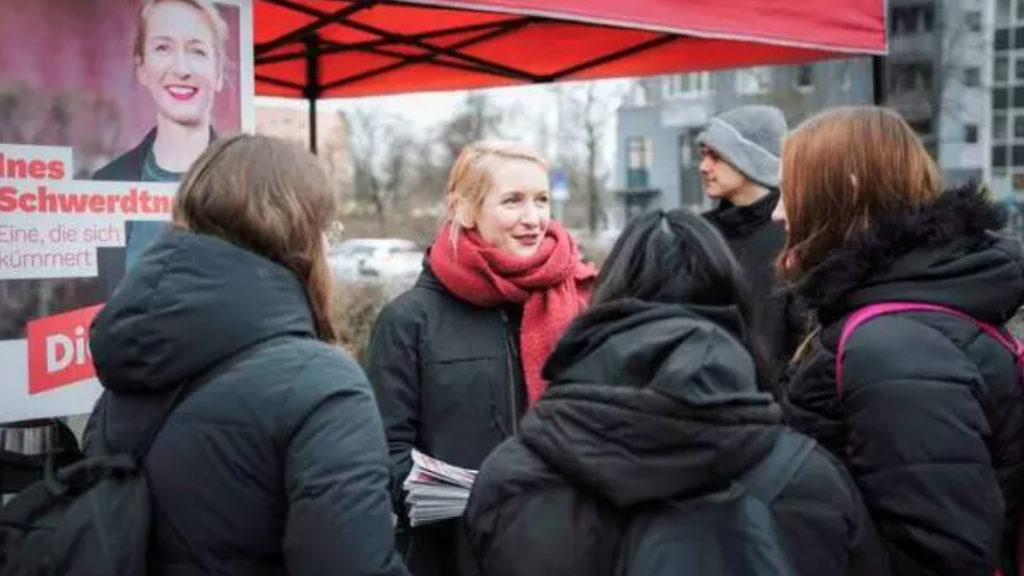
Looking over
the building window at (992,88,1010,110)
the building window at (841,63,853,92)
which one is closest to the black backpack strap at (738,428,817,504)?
the building window at (841,63,853,92)

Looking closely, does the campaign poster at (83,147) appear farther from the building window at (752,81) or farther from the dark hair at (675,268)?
the building window at (752,81)

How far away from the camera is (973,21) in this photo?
3566 centimetres

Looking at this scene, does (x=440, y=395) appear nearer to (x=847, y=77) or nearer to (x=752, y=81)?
(x=847, y=77)

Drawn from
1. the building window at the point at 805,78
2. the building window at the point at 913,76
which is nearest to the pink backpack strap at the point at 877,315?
the building window at the point at 913,76

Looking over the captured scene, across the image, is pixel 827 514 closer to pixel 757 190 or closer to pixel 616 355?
pixel 616 355

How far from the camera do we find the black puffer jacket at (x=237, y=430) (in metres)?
1.70

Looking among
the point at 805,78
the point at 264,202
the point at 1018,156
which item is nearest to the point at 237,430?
the point at 264,202

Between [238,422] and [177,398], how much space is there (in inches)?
4.3

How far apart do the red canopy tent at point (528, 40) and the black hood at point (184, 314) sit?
1900 mm

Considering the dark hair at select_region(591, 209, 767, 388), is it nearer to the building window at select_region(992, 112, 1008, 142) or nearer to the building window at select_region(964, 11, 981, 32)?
the building window at select_region(964, 11, 981, 32)

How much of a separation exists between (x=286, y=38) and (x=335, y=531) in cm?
456

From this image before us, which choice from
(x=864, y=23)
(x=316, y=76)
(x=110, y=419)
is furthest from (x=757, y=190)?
(x=316, y=76)

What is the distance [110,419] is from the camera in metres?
1.81

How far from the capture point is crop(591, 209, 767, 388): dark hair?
64.6 inches
